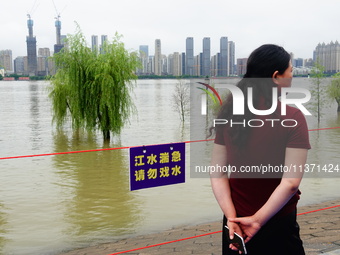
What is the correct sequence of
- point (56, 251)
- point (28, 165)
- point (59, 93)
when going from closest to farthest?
point (56, 251) → point (28, 165) → point (59, 93)

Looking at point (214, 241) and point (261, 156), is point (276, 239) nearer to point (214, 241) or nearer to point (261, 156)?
point (261, 156)

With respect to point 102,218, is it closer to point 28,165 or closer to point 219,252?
point 219,252

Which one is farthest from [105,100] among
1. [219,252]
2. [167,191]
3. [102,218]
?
[219,252]

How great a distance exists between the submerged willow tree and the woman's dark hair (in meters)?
17.9

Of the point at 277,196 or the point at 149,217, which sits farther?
the point at 149,217

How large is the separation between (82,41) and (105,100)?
3.53 metres

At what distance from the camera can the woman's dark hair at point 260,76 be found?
181cm

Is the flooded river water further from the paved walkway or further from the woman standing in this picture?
the woman standing

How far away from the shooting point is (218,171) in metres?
1.92

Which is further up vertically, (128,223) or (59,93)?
(59,93)

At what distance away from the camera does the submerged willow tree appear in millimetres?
19828

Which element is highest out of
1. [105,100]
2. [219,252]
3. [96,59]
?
[96,59]

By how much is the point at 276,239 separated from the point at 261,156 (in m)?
0.38

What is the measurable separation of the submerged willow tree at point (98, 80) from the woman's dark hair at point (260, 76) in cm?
1792
